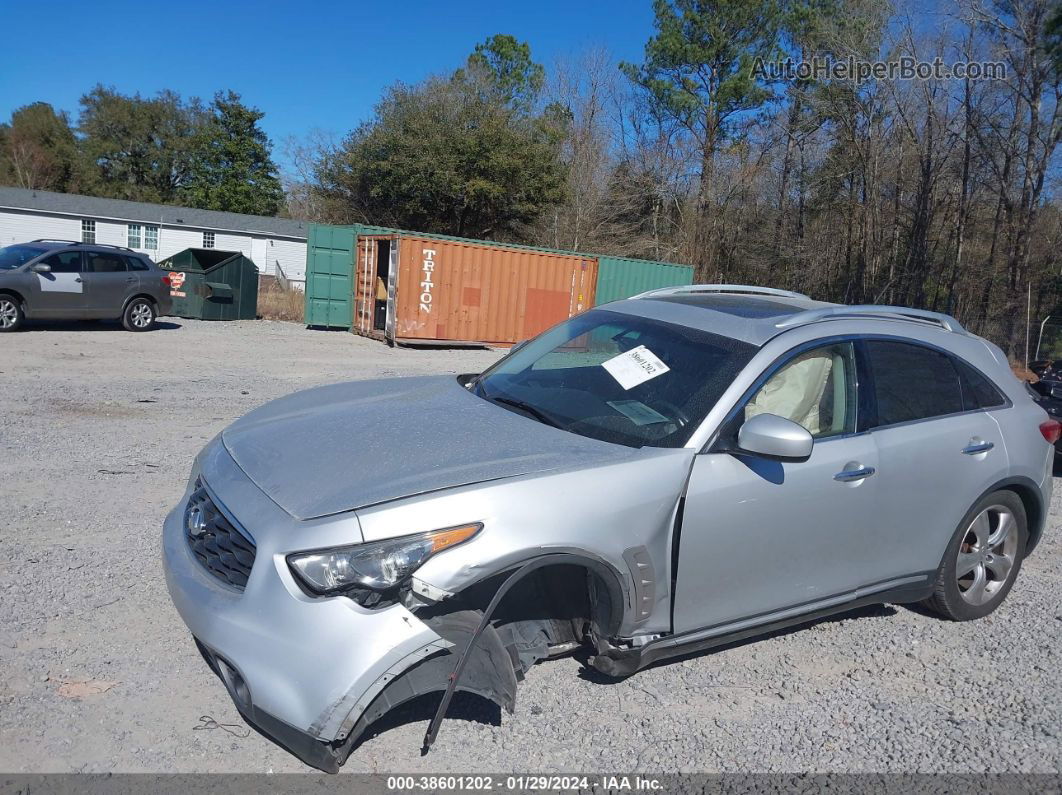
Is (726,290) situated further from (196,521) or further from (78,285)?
(78,285)

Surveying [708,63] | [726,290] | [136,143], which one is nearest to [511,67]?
[708,63]

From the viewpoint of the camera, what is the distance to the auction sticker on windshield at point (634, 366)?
3709 mm

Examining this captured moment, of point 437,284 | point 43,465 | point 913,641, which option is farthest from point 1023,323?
point 43,465

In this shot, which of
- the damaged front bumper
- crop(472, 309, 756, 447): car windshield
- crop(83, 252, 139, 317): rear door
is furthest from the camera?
crop(83, 252, 139, 317): rear door

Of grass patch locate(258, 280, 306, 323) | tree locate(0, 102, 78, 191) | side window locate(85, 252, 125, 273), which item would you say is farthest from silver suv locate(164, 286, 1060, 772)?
tree locate(0, 102, 78, 191)

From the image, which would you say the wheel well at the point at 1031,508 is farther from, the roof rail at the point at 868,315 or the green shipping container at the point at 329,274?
the green shipping container at the point at 329,274

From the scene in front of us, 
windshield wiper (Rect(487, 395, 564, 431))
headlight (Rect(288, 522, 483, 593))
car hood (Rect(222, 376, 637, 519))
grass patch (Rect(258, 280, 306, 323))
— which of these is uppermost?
windshield wiper (Rect(487, 395, 564, 431))

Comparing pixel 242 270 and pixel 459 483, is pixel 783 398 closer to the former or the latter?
pixel 459 483

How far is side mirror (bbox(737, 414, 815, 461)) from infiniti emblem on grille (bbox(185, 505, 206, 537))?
209 cm

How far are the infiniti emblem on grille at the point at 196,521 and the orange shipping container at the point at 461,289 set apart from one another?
15.3m

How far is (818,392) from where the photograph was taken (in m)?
3.85

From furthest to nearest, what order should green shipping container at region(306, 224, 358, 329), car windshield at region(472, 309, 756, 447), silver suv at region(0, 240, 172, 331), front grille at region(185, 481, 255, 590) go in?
green shipping container at region(306, 224, 358, 329), silver suv at region(0, 240, 172, 331), car windshield at region(472, 309, 756, 447), front grille at region(185, 481, 255, 590)

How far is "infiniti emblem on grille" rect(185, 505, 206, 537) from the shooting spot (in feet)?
9.96

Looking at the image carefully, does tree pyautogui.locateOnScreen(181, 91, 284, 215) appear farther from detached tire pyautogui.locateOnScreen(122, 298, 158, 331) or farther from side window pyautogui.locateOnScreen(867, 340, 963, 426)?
side window pyautogui.locateOnScreen(867, 340, 963, 426)
